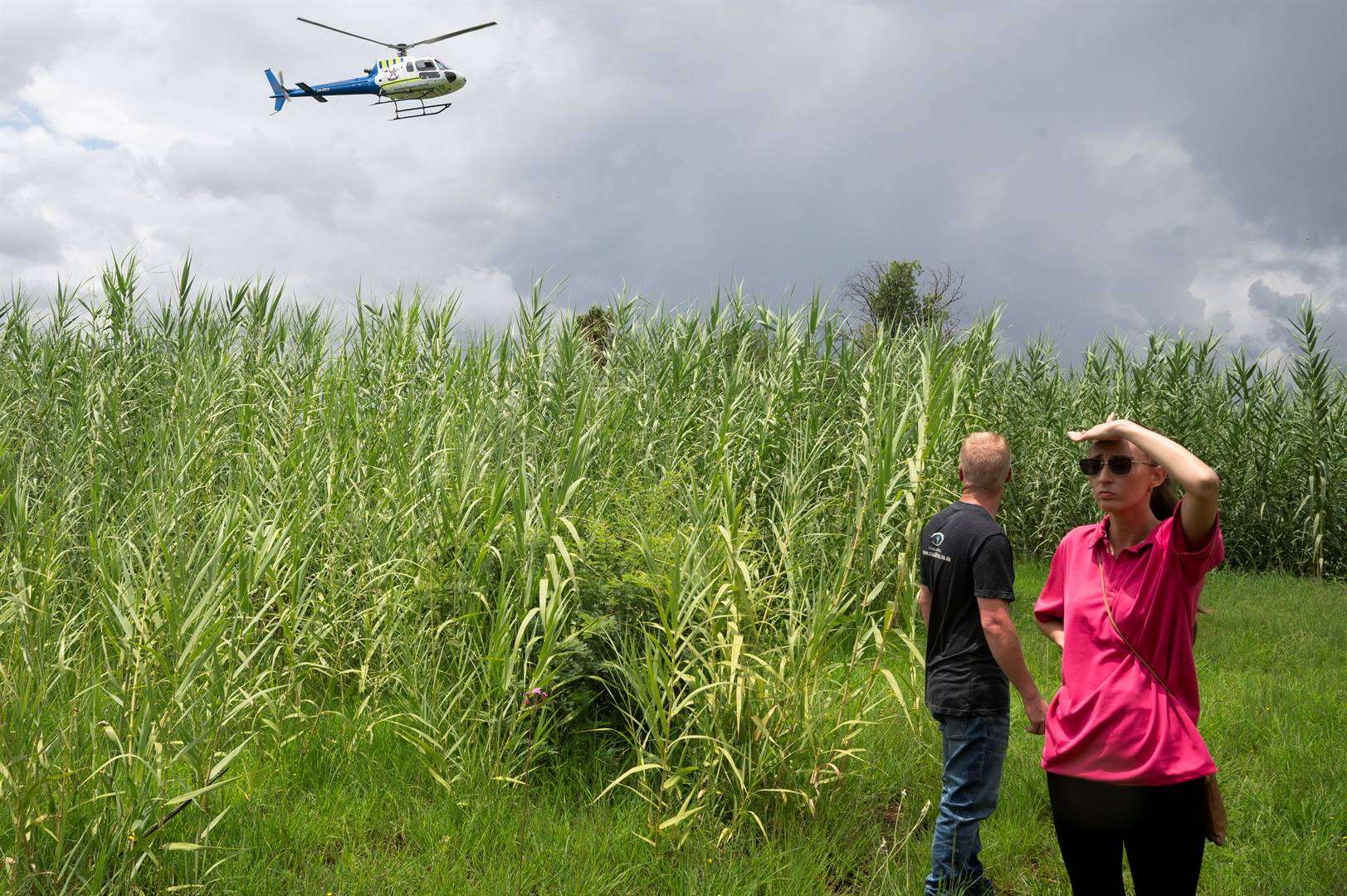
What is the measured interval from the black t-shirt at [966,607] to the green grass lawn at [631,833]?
0.63 m

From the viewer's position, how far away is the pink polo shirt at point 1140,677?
216 centimetres

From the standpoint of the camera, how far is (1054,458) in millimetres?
11984

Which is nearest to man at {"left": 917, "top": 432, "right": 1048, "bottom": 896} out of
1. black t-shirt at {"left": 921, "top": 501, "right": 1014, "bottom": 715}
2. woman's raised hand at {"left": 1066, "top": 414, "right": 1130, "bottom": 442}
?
black t-shirt at {"left": 921, "top": 501, "right": 1014, "bottom": 715}

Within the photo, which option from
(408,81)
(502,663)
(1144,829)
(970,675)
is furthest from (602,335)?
(408,81)

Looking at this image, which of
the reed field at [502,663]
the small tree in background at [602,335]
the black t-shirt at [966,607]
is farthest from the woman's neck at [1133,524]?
the small tree in background at [602,335]

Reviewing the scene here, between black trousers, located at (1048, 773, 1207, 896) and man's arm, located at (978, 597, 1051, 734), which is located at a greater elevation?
man's arm, located at (978, 597, 1051, 734)

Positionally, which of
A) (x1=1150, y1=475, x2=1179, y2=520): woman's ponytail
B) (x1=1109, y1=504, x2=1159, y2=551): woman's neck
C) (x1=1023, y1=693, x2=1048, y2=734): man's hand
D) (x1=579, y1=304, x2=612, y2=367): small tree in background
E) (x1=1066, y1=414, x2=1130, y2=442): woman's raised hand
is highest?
(x1=579, y1=304, x2=612, y2=367): small tree in background

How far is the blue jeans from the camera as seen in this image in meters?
2.97

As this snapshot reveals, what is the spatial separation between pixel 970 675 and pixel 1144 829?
0.83 metres

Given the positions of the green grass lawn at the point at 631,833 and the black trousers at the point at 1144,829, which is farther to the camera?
the green grass lawn at the point at 631,833

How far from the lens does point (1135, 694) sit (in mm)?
2209

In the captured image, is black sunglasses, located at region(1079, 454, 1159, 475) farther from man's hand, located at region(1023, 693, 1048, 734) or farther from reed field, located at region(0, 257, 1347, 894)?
reed field, located at region(0, 257, 1347, 894)

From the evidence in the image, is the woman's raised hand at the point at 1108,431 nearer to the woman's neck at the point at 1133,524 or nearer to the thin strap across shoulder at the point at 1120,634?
the woman's neck at the point at 1133,524

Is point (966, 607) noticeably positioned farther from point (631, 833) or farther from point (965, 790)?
point (631, 833)
